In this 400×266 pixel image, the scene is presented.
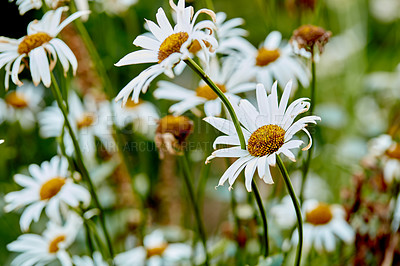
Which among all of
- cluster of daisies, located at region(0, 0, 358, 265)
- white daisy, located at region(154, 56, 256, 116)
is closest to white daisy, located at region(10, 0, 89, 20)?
cluster of daisies, located at region(0, 0, 358, 265)

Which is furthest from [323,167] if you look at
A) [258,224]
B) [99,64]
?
[99,64]

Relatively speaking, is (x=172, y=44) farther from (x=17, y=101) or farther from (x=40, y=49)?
(x=17, y=101)

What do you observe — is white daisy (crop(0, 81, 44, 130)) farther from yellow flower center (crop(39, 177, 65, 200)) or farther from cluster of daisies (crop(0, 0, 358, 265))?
yellow flower center (crop(39, 177, 65, 200))

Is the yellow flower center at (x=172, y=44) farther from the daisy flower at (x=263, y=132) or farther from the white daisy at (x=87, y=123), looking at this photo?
the white daisy at (x=87, y=123)

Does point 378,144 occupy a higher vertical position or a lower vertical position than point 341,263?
higher

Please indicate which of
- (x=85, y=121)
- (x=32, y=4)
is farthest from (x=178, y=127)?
(x=85, y=121)

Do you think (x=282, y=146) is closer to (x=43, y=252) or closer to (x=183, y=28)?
(x=183, y=28)

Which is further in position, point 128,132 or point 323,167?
point 323,167
